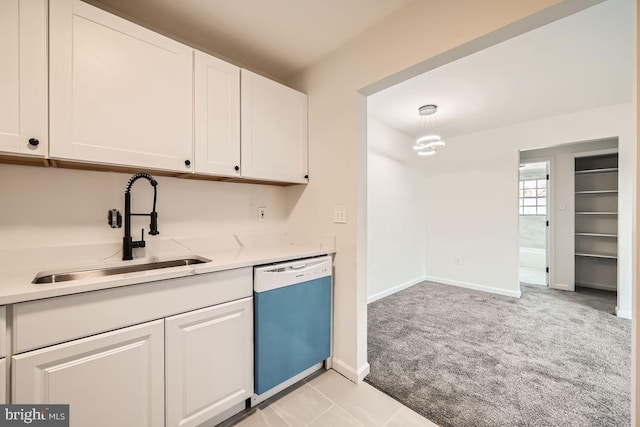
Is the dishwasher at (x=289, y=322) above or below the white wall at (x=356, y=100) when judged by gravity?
below

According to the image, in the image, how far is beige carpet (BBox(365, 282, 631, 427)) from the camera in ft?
5.01

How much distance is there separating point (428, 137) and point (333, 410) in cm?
269

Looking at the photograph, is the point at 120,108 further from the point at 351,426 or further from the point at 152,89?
the point at 351,426

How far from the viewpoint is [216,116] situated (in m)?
1.66

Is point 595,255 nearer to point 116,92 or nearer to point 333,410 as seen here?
point 333,410

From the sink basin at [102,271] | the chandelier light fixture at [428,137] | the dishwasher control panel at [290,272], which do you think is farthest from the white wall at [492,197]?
the sink basin at [102,271]

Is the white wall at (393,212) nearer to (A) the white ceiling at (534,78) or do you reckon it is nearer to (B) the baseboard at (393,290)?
(B) the baseboard at (393,290)

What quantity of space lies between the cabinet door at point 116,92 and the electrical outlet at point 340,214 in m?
1.05

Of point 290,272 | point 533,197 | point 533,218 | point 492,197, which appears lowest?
point 290,272

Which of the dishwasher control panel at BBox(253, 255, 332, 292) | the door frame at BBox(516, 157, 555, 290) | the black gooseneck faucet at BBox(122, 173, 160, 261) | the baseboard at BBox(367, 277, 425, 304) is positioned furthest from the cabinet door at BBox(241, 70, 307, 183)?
the door frame at BBox(516, 157, 555, 290)

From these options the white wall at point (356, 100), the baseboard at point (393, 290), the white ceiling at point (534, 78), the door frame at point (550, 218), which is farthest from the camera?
the door frame at point (550, 218)

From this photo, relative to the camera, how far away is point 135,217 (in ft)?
5.35

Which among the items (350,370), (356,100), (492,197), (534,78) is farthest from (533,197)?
(350,370)

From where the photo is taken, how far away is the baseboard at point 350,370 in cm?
179
